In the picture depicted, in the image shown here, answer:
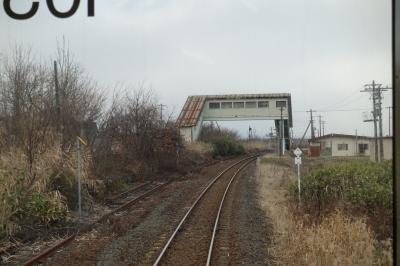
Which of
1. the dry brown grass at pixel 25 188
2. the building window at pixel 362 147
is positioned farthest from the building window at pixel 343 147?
the dry brown grass at pixel 25 188

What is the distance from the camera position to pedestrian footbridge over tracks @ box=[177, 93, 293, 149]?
197 ft

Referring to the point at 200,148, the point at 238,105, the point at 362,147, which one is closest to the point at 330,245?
the point at 200,148

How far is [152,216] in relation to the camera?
14.7 meters

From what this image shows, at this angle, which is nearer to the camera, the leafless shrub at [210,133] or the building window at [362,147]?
the leafless shrub at [210,133]

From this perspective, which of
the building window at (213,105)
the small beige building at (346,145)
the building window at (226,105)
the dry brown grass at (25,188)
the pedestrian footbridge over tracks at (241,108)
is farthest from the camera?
the small beige building at (346,145)

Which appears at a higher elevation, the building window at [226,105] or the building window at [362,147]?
Answer: the building window at [226,105]

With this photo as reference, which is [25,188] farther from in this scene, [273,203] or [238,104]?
[238,104]

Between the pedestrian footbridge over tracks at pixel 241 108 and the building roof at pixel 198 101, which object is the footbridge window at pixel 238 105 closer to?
the pedestrian footbridge over tracks at pixel 241 108

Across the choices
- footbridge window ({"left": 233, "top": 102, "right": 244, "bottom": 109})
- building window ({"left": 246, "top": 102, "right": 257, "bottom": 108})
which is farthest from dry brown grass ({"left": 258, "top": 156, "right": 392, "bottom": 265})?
footbridge window ({"left": 233, "top": 102, "right": 244, "bottom": 109})

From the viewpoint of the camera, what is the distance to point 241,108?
61.6m

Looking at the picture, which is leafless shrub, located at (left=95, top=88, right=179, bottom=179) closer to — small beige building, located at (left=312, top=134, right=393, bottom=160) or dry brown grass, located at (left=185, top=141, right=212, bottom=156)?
dry brown grass, located at (left=185, top=141, right=212, bottom=156)

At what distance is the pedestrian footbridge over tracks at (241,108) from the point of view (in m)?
59.9

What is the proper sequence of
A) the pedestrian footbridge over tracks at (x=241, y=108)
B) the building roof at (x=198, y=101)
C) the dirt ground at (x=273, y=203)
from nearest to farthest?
the dirt ground at (x=273, y=203), the building roof at (x=198, y=101), the pedestrian footbridge over tracks at (x=241, y=108)

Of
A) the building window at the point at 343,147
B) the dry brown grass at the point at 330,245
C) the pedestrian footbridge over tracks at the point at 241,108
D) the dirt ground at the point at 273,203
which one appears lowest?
the dirt ground at the point at 273,203
